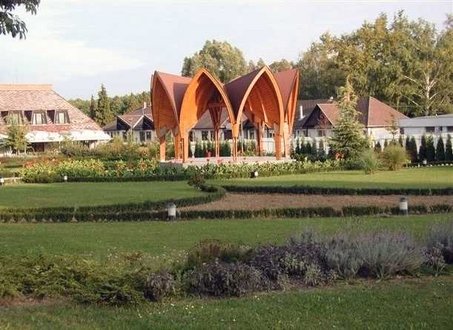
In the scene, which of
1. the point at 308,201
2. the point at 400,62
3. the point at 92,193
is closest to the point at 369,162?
the point at 308,201

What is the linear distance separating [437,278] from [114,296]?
13.3ft

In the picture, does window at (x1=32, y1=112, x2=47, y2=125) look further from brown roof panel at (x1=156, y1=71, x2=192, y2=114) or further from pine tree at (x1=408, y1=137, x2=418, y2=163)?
pine tree at (x1=408, y1=137, x2=418, y2=163)

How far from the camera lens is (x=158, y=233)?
13.4 meters

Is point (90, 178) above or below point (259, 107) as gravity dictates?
below

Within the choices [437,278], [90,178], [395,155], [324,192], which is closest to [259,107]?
[395,155]

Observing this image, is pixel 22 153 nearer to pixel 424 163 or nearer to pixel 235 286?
pixel 424 163

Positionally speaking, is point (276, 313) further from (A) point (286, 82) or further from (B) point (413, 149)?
(B) point (413, 149)

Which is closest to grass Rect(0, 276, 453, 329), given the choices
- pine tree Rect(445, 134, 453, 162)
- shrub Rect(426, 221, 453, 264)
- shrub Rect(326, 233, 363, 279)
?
shrub Rect(326, 233, 363, 279)

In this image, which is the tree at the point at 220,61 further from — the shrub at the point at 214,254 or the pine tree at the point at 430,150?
the shrub at the point at 214,254

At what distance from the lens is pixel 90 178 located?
29688 millimetres

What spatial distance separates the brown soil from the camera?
688 inches

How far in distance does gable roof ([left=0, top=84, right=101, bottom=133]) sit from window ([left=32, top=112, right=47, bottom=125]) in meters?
0.47

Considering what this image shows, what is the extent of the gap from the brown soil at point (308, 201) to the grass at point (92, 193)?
2133 mm

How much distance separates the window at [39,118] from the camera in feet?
197
